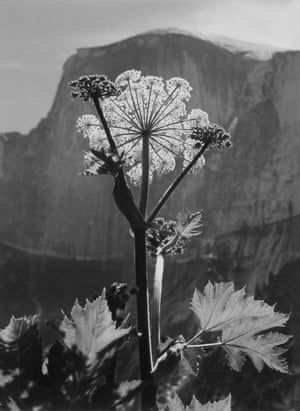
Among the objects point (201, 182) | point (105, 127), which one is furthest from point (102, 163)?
point (201, 182)

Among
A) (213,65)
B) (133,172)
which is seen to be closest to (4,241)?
(213,65)

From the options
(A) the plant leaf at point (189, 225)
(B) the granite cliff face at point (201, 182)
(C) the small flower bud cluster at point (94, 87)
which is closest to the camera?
(C) the small flower bud cluster at point (94, 87)

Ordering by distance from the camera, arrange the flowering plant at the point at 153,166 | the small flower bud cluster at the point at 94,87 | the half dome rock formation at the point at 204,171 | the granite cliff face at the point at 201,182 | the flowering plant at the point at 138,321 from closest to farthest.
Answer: the flowering plant at the point at 138,321 → the flowering plant at the point at 153,166 → the small flower bud cluster at the point at 94,87 → the granite cliff face at the point at 201,182 → the half dome rock formation at the point at 204,171

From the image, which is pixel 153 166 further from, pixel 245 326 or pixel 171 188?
pixel 245 326

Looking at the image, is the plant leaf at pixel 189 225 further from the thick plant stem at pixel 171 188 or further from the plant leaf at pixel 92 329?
the plant leaf at pixel 92 329

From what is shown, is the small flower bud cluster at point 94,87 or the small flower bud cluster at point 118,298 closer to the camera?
the small flower bud cluster at point 118,298

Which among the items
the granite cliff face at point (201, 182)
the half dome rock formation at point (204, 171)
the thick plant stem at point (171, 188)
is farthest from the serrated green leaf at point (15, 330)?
the half dome rock formation at point (204, 171)

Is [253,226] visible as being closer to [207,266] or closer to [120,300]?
[207,266]
